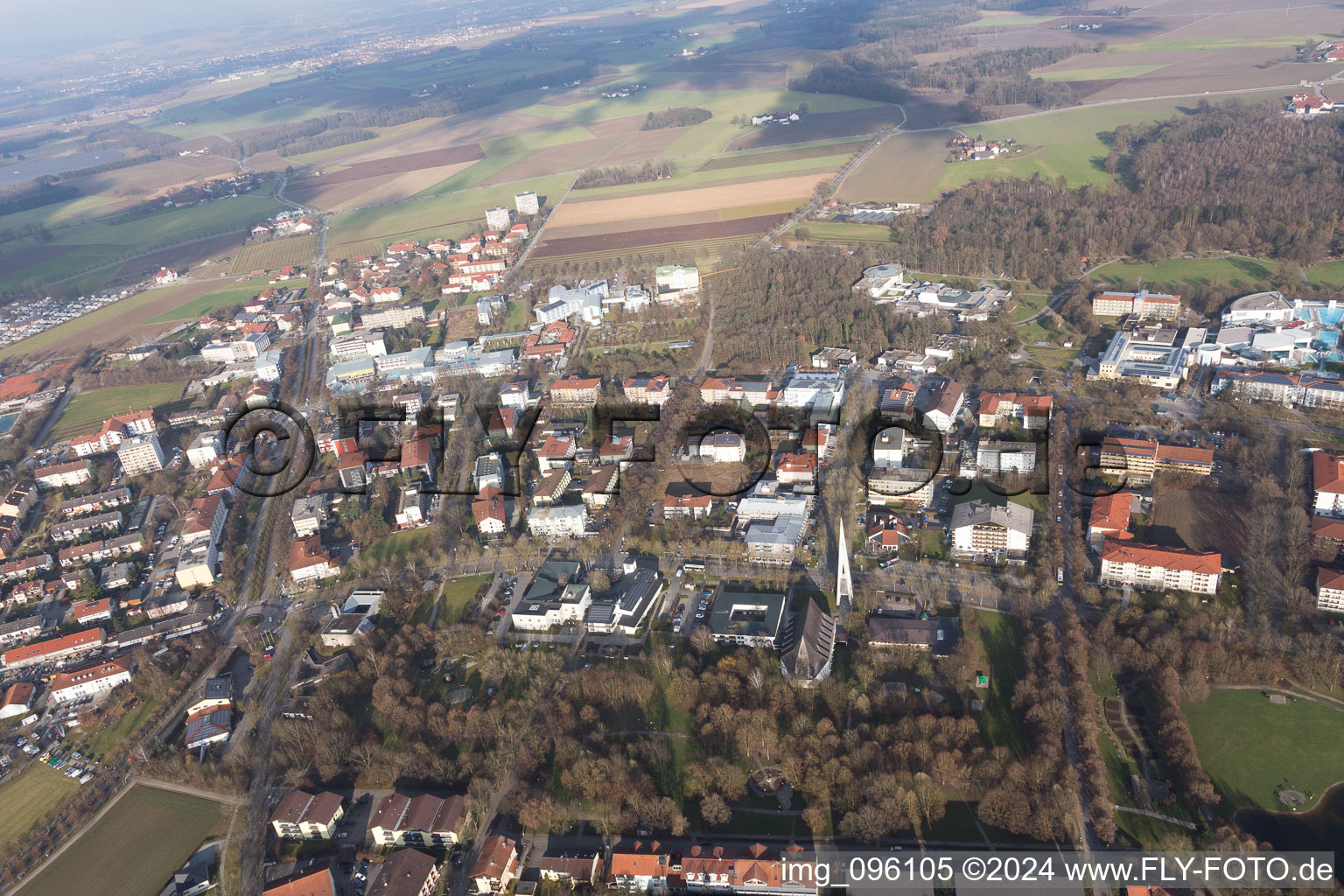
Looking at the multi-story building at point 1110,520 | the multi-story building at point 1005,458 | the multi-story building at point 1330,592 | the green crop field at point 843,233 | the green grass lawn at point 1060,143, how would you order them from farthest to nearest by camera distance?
1. the green grass lawn at point 1060,143
2. the green crop field at point 843,233
3. the multi-story building at point 1005,458
4. the multi-story building at point 1110,520
5. the multi-story building at point 1330,592

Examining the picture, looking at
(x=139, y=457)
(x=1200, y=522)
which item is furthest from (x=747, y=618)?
(x=139, y=457)

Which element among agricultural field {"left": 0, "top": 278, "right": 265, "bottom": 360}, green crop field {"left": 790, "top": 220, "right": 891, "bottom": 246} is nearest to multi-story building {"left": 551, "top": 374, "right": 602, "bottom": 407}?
green crop field {"left": 790, "top": 220, "right": 891, "bottom": 246}

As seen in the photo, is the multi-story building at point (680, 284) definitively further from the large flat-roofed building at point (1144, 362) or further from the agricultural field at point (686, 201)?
the large flat-roofed building at point (1144, 362)

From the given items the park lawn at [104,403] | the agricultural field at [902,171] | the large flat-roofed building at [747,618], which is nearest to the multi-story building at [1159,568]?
the large flat-roofed building at [747,618]

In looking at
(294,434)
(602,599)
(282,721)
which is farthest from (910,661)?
(294,434)

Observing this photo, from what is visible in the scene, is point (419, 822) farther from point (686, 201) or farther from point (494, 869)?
point (686, 201)

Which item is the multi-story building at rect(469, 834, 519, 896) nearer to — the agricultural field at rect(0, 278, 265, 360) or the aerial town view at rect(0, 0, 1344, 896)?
the aerial town view at rect(0, 0, 1344, 896)

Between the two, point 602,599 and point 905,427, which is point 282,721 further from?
point 905,427

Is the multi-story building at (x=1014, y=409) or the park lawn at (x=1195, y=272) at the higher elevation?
the park lawn at (x=1195, y=272)
